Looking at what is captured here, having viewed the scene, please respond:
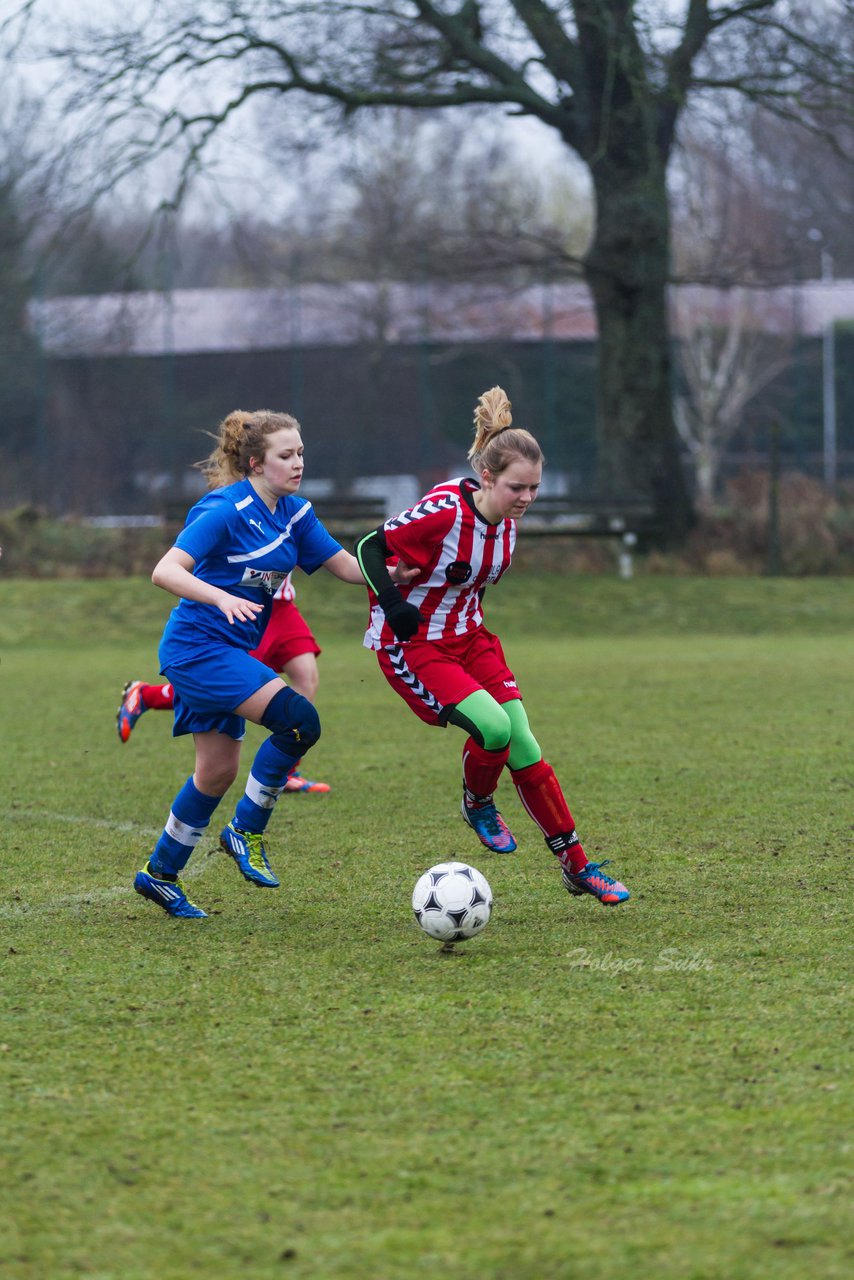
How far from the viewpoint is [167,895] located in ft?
15.8

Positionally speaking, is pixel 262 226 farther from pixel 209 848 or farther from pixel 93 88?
pixel 209 848

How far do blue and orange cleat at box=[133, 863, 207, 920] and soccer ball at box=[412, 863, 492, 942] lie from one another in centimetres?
83

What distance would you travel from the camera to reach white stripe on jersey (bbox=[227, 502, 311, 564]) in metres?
5.03

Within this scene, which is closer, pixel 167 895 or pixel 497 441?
pixel 167 895

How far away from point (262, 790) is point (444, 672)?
2.40 ft

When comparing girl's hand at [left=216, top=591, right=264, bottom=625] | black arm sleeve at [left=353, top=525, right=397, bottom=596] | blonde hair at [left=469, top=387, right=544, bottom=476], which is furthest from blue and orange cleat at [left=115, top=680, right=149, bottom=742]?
girl's hand at [left=216, top=591, right=264, bottom=625]

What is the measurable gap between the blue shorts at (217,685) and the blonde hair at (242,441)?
0.66 metres

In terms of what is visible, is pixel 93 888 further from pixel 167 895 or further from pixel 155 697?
pixel 155 697

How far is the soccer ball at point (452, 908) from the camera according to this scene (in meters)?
4.32

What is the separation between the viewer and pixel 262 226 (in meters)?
35.4

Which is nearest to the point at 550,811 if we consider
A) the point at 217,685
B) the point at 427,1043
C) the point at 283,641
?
the point at 217,685

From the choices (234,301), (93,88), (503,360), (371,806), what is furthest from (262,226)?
(371,806)

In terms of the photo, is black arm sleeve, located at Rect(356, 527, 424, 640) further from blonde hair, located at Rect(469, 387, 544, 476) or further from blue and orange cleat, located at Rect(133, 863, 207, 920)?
blue and orange cleat, located at Rect(133, 863, 207, 920)

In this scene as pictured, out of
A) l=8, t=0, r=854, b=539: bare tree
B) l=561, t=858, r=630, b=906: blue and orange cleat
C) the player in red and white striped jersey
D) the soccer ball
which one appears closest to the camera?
→ the soccer ball
